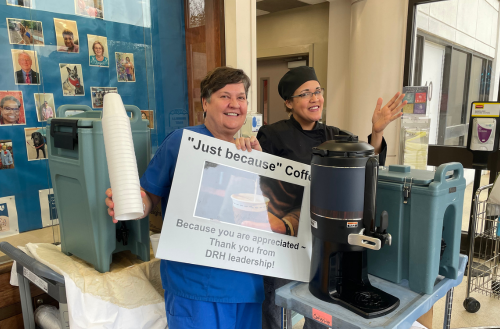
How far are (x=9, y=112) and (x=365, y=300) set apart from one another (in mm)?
1871

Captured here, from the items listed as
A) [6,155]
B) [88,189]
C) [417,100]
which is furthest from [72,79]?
[417,100]

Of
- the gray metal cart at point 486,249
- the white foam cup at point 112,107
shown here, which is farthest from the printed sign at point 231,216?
the gray metal cart at point 486,249

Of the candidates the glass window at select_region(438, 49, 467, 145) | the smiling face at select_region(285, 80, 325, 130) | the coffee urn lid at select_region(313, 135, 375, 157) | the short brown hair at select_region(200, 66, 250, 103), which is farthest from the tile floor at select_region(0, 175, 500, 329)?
the coffee urn lid at select_region(313, 135, 375, 157)

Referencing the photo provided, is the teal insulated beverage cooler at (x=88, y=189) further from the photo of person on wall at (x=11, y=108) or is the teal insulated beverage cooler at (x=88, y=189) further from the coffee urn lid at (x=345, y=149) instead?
the coffee urn lid at (x=345, y=149)

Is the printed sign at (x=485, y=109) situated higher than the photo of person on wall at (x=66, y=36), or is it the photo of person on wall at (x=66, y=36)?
the photo of person on wall at (x=66, y=36)

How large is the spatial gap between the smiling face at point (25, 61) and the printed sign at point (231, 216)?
1.22 metres

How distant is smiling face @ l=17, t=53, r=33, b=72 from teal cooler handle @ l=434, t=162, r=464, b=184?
1.94 m

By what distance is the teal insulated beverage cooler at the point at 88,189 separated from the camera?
1.24 m

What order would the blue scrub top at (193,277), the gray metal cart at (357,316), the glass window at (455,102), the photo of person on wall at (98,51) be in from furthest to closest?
the glass window at (455,102)
the photo of person on wall at (98,51)
the blue scrub top at (193,277)
the gray metal cart at (357,316)

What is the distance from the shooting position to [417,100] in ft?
8.55

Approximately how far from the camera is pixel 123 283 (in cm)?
137

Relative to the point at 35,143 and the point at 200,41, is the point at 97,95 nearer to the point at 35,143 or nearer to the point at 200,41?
the point at 35,143

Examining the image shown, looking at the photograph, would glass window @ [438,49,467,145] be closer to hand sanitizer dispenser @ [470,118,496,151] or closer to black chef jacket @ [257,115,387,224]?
hand sanitizer dispenser @ [470,118,496,151]

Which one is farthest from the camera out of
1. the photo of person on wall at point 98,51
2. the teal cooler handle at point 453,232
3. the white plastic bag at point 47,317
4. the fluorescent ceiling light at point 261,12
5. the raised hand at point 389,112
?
the fluorescent ceiling light at point 261,12
